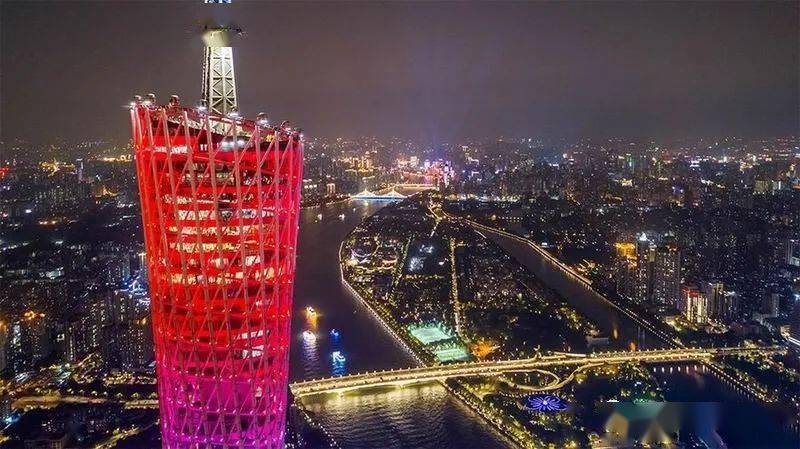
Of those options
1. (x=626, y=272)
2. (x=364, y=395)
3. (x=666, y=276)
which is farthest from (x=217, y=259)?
(x=626, y=272)

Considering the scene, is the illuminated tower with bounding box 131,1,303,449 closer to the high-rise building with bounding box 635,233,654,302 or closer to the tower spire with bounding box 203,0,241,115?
the tower spire with bounding box 203,0,241,115

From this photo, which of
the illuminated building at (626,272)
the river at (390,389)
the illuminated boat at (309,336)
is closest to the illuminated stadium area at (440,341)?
the river at (390,389)

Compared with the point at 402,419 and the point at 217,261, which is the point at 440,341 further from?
the point at 217,261

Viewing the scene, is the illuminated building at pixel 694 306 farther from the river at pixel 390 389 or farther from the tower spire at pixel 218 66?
the tower spire at pixel 218 66

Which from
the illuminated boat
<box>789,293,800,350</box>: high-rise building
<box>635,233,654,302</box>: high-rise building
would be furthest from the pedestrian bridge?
<box>635,233,654,302</box>: high-rise building

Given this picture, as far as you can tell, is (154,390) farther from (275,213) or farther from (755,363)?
(755,363)


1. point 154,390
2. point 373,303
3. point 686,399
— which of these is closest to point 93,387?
point 154,390
